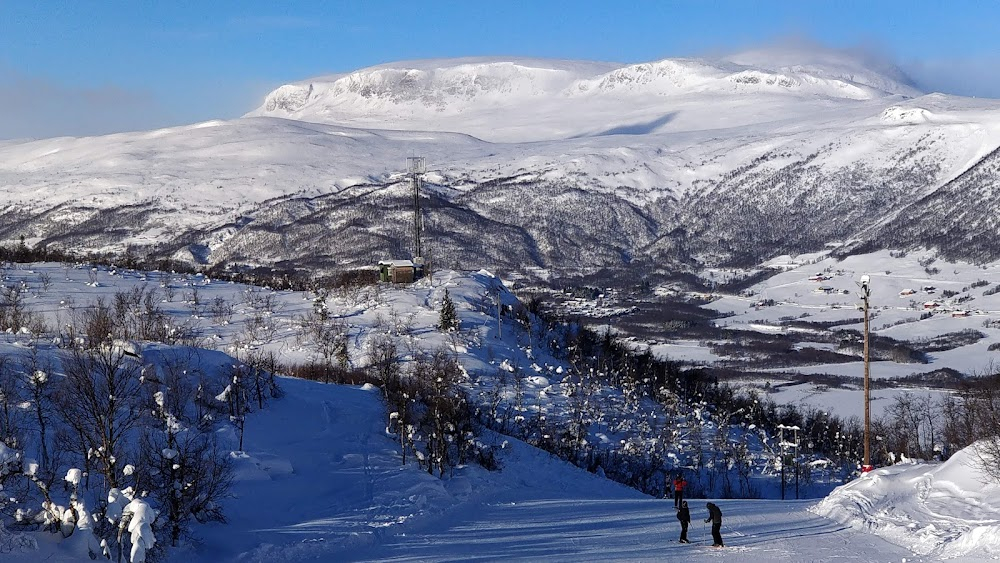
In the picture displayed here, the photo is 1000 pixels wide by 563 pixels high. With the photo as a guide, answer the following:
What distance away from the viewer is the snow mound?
18359 mm

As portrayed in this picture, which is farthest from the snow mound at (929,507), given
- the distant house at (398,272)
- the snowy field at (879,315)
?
the snowy field at (879,315)

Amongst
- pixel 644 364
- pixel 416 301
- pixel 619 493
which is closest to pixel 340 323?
pixel 416 301

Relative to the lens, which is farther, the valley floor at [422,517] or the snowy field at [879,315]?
the snowy field at [879,315]

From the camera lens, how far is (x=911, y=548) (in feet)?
62.8

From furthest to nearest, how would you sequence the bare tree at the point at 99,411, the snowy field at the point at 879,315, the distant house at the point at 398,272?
the snowy field at the point at 879,315 < the distant house at the point at 398,272 < the bare tree at the point at 99,411

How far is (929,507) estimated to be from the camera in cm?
2217

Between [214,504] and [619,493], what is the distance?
15.6m

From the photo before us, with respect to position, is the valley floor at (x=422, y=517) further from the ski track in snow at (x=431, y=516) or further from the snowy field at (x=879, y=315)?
the snowy field at (x=879, y=315)

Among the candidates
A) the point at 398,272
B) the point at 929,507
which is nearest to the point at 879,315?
the point at 398,272

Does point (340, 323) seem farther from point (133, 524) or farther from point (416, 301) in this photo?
point (133, 524)

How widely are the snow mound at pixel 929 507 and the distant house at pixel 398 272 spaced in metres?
52.5

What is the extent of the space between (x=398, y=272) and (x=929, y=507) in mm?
56996

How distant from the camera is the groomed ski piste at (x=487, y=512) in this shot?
1903 cm

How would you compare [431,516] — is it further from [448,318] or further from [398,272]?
[398,272]
